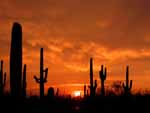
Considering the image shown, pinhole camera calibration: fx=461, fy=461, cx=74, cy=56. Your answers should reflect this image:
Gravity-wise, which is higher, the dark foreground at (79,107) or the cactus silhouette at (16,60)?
the cactus silhouette at (16,60)

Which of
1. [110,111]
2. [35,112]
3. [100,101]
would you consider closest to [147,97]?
[100,101]

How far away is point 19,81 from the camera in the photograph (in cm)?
1888

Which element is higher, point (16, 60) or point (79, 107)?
point (16, 60)

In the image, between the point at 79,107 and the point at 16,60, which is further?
the point at 79,107

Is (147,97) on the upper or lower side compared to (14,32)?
lower

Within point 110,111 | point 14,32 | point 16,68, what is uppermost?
point 14,32

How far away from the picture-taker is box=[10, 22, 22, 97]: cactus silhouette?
1886 cm

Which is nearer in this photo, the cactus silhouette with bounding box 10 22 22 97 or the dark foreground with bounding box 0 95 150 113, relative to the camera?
the dark foreground with bounding box 0 95 150 113

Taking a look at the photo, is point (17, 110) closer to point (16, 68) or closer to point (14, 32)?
point (16, 68)

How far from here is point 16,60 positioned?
63.0 ft

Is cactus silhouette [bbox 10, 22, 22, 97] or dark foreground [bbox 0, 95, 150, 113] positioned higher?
cactus silhouette [bbox 10, 22, 22, 97]

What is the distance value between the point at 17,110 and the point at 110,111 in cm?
405

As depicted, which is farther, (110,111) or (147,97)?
(147,97)

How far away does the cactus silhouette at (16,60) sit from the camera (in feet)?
61.9
